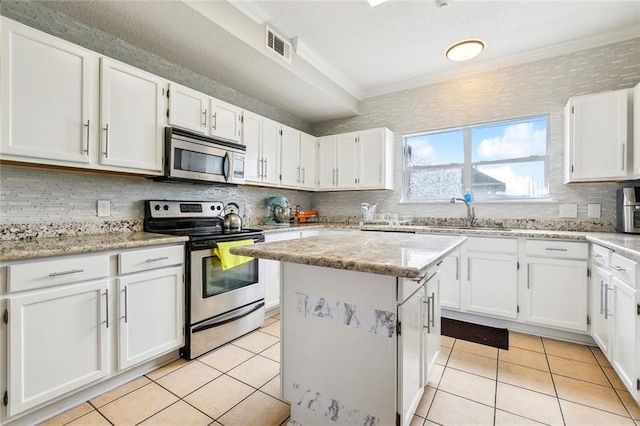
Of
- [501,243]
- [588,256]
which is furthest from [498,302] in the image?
[588,256]

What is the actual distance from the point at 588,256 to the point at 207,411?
10.0ft

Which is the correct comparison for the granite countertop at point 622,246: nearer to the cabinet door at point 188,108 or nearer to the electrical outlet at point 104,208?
the cabinet door at point 188,108

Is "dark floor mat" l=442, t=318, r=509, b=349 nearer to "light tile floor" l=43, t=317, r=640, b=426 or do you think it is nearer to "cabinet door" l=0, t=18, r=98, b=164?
"light tile floor" l=43, t=317, r=640, b=426

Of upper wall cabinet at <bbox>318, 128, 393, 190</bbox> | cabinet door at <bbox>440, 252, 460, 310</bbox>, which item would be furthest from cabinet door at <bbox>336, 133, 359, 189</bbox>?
cabinet door at <bbox>440, 252, 460, 310</bbox>

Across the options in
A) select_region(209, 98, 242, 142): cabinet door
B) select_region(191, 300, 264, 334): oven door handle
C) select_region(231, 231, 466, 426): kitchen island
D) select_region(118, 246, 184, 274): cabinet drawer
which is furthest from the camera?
select_region(209, 98, 242, 142): cabinet door

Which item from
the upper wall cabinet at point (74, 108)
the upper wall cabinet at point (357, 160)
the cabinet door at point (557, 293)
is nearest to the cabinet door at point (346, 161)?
the upper wall cabinet at point (357, 160)

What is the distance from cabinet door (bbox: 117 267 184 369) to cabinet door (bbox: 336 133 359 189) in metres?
2.48

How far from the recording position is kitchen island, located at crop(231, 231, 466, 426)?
1162 mm

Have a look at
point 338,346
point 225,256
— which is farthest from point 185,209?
point 338,346

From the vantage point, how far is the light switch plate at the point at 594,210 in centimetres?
274

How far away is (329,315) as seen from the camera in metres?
1.31

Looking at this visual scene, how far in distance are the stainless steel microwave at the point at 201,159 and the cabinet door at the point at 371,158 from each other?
5.35 ft

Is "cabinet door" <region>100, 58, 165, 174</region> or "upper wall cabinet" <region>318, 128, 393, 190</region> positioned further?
"upper wall cabinet" <region>318, 128, 393, 190</region>

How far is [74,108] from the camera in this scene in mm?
1809
